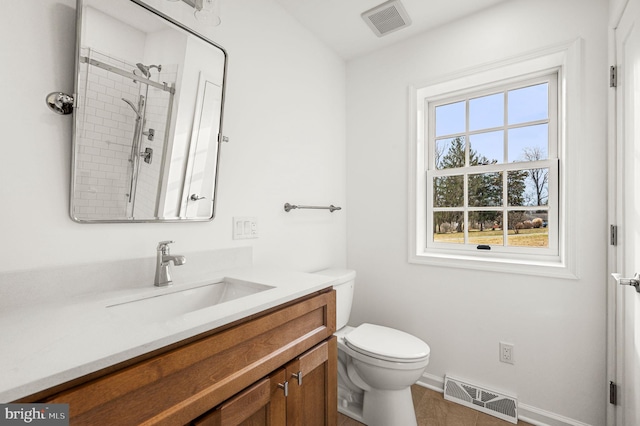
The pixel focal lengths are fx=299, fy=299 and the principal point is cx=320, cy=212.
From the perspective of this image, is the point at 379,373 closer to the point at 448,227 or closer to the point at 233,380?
the point at 233,380

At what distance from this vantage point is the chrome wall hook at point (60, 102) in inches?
36.3

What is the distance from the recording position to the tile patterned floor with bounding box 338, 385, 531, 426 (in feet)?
5.34

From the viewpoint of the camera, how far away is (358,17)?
1.87m

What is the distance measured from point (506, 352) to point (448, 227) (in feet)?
2.71

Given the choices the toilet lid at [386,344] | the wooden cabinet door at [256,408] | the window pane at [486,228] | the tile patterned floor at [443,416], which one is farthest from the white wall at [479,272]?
the wooden cabinet door at [256,408]

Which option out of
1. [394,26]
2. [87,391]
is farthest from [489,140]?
[87,391]

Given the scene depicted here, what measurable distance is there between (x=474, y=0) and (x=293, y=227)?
1.71 meters

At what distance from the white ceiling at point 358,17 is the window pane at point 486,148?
76 cm

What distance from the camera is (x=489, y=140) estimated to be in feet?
6.57

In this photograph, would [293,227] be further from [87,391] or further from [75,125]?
[87,391]

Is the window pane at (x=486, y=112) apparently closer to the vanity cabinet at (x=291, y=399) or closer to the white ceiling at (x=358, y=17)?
the white ceiling at (x=358, y=17)

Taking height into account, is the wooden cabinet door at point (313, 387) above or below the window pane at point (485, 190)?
below

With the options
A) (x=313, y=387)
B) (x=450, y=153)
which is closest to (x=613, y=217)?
(x=450, y=153)

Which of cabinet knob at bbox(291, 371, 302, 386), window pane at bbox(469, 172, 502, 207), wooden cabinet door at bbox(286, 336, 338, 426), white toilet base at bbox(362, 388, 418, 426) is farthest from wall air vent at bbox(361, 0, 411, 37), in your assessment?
white toilet base at bbox(362, 388, 418, 426)
